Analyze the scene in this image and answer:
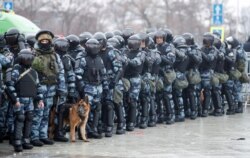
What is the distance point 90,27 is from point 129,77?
46.9 meters

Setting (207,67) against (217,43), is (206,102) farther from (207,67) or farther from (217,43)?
(217,43)

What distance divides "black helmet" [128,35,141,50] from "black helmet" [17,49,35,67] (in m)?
3.41

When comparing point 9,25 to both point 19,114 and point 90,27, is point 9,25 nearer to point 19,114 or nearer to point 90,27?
point 19,114

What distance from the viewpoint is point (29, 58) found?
40.7ft

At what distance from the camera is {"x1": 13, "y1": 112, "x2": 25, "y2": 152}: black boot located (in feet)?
40.1

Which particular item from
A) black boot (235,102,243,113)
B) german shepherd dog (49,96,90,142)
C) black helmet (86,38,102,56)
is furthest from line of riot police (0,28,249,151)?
black boot (235,102,243,113)

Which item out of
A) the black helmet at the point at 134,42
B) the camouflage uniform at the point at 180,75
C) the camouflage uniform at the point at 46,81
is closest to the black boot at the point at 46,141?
the camouflage uniform at the point at 46,81

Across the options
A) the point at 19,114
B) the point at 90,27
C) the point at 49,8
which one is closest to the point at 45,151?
the point at 19,114

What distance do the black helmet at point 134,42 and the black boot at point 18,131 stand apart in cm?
384

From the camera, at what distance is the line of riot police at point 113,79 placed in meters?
12.5

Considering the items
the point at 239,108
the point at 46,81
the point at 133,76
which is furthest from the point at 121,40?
the point at 239,108

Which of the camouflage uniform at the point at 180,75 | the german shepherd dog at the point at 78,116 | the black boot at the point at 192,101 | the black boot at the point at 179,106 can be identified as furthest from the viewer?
the black boot at the point at 192,101

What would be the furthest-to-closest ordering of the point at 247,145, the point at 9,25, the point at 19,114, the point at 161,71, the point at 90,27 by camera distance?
the point at 90,27 → the point at 9,25 → the point at 161,71 → the point at 247,145 → the point at 19,114

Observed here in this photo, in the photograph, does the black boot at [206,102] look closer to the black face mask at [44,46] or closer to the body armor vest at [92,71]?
the body armor vest at [92,71]
